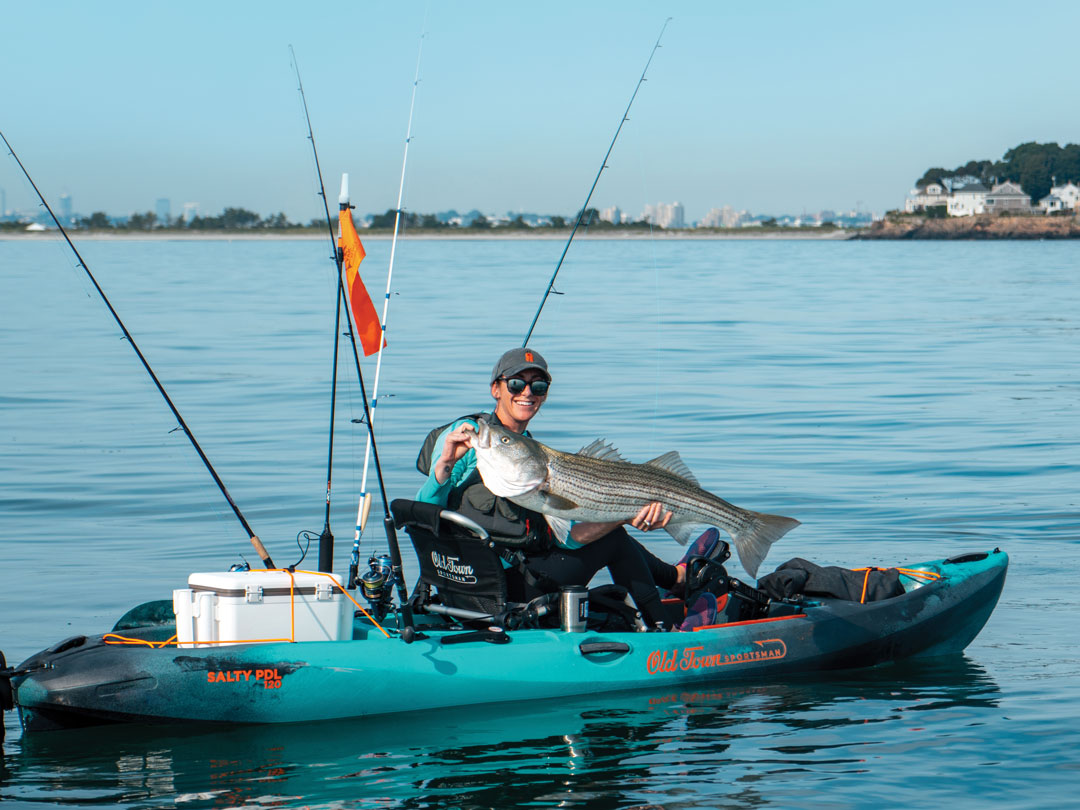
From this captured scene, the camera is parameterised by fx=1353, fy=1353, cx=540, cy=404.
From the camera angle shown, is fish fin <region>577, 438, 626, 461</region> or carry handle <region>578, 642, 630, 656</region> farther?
carry handle <region>578, 642, 630, 656</region>

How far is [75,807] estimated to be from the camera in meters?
5.60

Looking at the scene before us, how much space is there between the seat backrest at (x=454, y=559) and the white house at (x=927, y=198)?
161565mm

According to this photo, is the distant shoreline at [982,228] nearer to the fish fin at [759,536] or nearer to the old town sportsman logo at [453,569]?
the fish fin at [759,536]

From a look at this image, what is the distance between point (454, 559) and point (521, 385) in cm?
90

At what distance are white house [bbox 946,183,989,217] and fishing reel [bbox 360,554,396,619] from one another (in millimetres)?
149417

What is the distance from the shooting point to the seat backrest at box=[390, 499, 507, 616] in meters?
6.19

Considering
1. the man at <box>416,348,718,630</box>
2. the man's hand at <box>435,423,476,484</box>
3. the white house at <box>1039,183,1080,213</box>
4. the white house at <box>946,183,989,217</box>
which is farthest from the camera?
the white house at <box>1039,183,1080,213</box>

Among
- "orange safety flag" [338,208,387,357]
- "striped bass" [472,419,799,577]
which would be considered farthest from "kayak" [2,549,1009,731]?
"orange safety flag" [338,208,387,357]

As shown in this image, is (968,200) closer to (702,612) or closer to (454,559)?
(702,612)

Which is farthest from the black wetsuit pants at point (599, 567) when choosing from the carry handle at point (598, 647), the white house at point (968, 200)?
the white house at point (968, 200)

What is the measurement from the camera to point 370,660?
6320 mm

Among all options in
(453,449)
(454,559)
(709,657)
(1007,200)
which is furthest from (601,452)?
(1007,200)

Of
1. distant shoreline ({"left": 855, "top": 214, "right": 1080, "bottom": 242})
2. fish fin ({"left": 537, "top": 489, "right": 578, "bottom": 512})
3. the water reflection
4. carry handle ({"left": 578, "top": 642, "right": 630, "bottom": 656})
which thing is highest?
distant shoreline ({"left": 855, "top": 214, "right": 1080, "bottom": 242})

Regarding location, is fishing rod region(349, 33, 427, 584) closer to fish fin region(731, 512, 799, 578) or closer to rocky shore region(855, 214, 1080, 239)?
fish fin region(731, 512, 799, 578)
